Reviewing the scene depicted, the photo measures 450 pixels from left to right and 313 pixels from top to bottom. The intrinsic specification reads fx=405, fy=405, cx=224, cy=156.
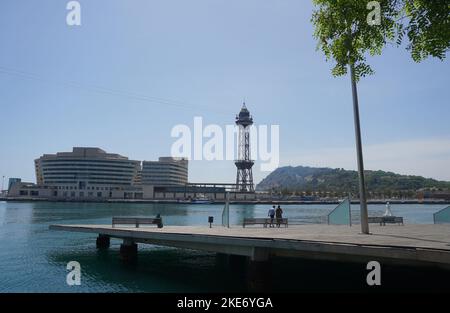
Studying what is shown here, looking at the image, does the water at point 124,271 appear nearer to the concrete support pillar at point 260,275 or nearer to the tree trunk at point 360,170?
the concrete support pillar at point 260,275

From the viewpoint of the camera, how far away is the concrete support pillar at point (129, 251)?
27.2m

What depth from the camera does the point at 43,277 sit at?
23.5m

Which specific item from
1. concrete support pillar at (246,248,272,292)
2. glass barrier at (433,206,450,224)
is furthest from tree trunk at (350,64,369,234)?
glass barrier at (433,206,450,224)

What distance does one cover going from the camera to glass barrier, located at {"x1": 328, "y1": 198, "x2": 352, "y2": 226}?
2872 centimetres

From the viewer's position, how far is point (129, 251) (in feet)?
89.8

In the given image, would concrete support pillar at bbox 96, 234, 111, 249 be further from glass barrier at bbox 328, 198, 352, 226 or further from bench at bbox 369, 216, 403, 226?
bench at bbox 369, 216, 403, 226

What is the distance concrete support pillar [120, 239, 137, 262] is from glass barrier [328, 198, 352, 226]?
14463mm

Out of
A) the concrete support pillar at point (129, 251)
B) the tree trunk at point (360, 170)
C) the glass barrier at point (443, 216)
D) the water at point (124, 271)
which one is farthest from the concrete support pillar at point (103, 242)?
the glass barrier at point (443, 216)

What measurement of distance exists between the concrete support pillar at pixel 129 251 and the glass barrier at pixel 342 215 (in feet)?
47.5

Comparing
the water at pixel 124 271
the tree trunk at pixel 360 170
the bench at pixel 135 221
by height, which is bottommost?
the water at pixel 124 271

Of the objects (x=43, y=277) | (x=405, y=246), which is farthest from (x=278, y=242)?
(x=43, y=277)

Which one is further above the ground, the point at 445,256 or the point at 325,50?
the point at 325,50
